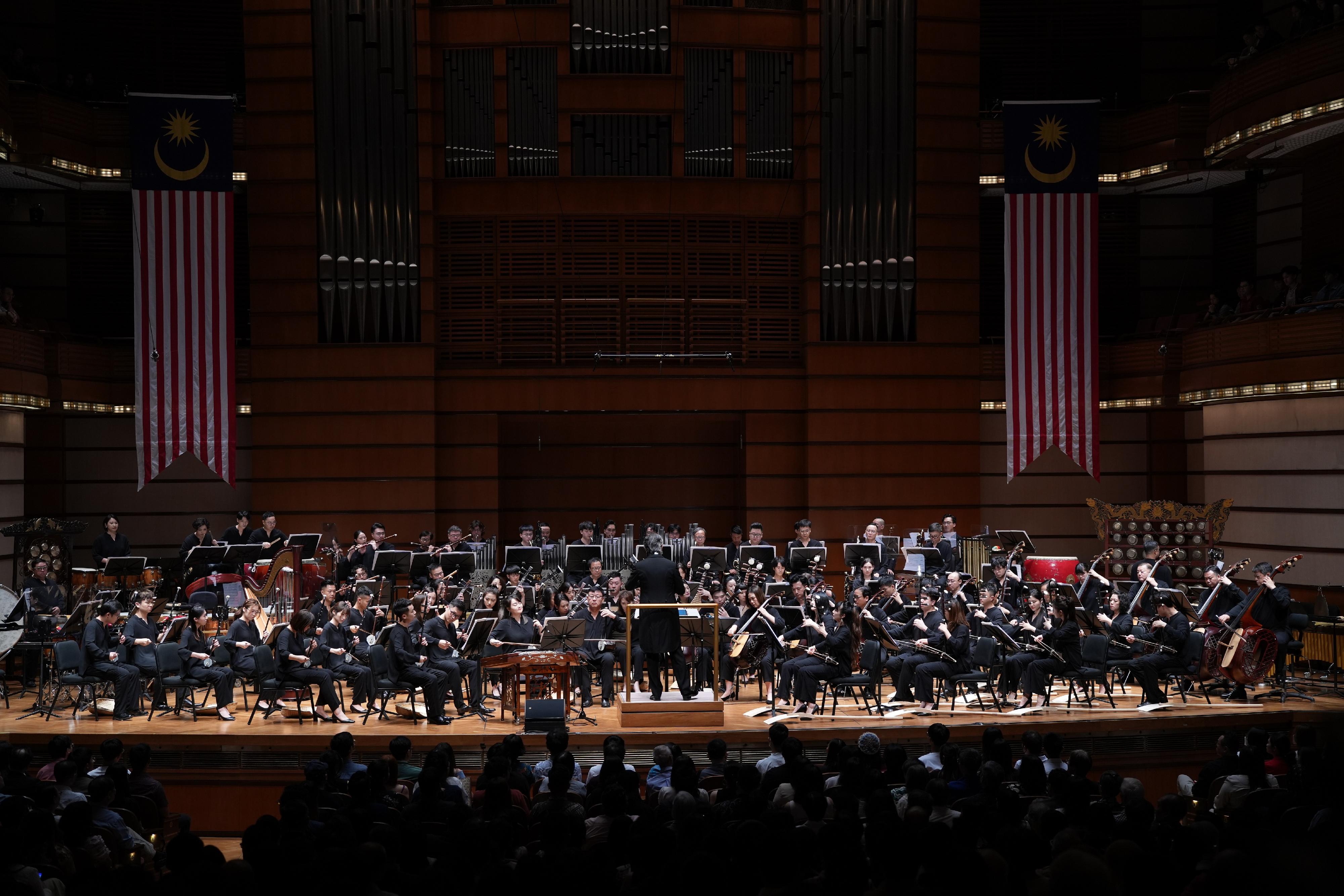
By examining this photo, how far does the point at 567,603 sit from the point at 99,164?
10304 mm

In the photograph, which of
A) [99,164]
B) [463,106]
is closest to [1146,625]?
[463,106]

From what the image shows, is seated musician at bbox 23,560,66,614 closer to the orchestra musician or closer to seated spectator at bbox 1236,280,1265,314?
the orchestra musician

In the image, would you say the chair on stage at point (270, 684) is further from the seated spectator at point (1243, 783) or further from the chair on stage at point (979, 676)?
the seated spectator at point (1243, 783)

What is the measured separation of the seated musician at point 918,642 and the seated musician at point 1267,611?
263cm

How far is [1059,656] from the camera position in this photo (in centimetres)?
1102

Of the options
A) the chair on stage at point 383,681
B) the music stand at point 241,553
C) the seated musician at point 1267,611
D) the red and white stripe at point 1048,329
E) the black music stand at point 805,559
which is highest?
the red and white stripe at point 1048,329

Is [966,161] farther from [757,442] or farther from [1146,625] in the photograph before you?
[1146,625]

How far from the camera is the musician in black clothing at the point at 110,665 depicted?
10898mm

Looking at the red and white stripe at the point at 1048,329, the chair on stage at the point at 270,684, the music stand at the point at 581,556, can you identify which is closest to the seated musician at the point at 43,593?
the chair on stage at the point at 270,684

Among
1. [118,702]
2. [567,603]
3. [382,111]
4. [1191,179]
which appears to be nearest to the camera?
[118,702]

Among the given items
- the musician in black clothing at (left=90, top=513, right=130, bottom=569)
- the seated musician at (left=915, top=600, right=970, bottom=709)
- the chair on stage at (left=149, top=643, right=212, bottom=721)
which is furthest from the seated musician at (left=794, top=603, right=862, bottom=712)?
the musician in black clothing at (left=90, top=513, right=130, bottom=569)

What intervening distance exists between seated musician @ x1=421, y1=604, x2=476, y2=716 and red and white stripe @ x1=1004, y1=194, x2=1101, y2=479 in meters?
8.88

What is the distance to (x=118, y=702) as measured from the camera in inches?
431

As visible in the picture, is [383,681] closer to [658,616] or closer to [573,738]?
[573,738]
